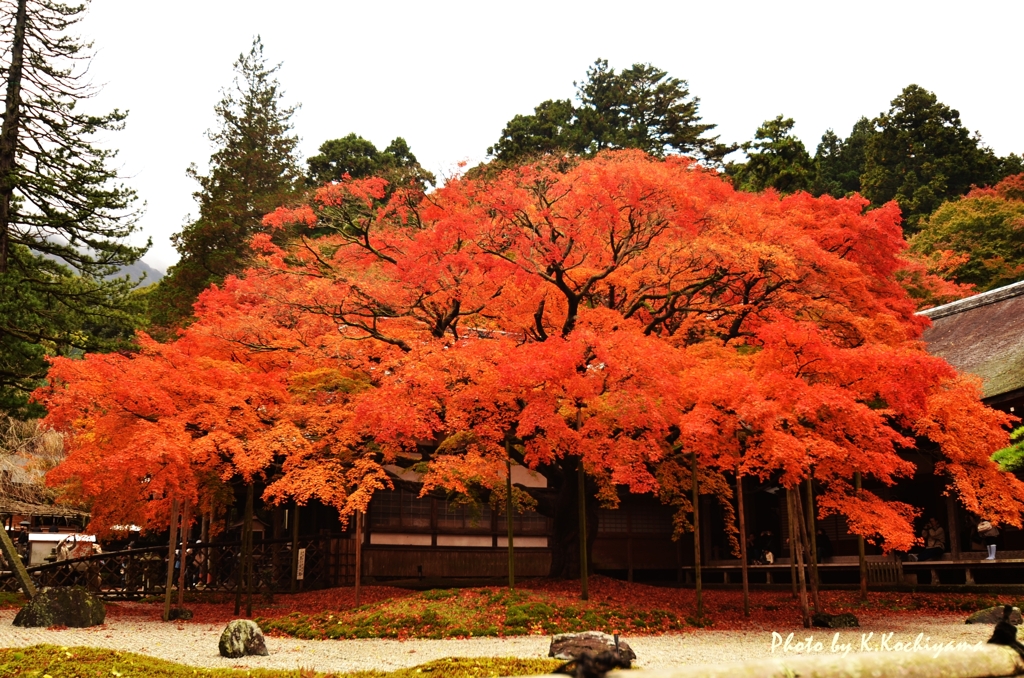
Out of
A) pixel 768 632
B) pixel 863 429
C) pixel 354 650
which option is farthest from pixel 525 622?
pixel 863 429

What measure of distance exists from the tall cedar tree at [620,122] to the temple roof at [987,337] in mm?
20238

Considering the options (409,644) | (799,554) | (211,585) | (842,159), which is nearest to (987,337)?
(799,554)

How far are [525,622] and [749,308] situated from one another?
7.31 metres

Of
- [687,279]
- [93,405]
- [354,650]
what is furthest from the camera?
[687,279]

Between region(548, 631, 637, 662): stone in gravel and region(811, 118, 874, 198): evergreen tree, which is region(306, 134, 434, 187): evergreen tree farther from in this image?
region(548, 631, 637, 662): stone in gravel

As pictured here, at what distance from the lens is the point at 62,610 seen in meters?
13.2

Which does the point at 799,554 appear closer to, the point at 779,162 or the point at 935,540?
the point at 935,540

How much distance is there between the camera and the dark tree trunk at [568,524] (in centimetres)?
1742

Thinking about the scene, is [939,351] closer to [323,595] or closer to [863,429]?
[863,429]

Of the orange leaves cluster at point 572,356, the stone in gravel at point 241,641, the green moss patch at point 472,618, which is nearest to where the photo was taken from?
the stone in gravel at point 241,641

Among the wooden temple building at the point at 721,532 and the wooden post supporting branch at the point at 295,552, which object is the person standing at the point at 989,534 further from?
the wooden post supporting branch at the point at 295,552

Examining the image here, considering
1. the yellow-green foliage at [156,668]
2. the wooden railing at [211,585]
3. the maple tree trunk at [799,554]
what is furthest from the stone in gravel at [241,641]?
the maple tree trunk at [799,554]

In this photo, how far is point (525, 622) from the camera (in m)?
13.1

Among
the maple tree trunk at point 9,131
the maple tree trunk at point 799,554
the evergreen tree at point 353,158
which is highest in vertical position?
the evergreen tree at point 353,158
